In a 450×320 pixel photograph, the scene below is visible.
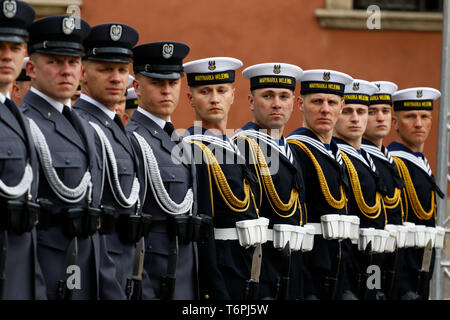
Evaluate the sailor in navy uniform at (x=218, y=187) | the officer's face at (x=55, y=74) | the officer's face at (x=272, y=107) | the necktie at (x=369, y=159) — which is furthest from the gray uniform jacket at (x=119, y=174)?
the necktie at (x=369, y=159)

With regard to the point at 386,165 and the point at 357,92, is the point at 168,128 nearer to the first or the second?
the point at 357,92

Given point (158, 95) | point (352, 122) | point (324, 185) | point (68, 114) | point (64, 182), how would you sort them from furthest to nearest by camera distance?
point (352, 122) < point (324, 185) < point (158, 95) < point (68, 114) < point (64, 182)

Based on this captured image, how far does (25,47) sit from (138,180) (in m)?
1.08

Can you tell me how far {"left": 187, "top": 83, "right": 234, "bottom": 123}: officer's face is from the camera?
22.1 feet

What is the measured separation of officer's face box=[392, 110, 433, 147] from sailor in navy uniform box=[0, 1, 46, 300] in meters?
4.58

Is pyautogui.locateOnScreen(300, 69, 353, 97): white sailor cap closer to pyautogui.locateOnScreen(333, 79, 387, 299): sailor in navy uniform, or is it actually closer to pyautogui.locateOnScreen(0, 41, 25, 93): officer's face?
pyautogui.locateOnScreen(333, 79, 387, 299): sailor in navy uniform

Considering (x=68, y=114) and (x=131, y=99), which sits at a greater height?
(x=131, y=99)

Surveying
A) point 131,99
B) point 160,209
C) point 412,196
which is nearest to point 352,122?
point 412,196

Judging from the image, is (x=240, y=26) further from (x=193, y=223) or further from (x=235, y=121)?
(x=193, y=223)

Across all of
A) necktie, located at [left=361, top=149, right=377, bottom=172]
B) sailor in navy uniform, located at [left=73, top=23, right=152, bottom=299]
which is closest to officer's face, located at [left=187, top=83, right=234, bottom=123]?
sailor in navy uniform, located at [left=73, top=23, right=152, bottom=299]

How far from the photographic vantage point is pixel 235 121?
485 inches

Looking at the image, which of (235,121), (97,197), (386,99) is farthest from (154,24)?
(97,197)

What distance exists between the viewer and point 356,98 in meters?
8.32

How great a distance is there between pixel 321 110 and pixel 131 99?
153 cm
